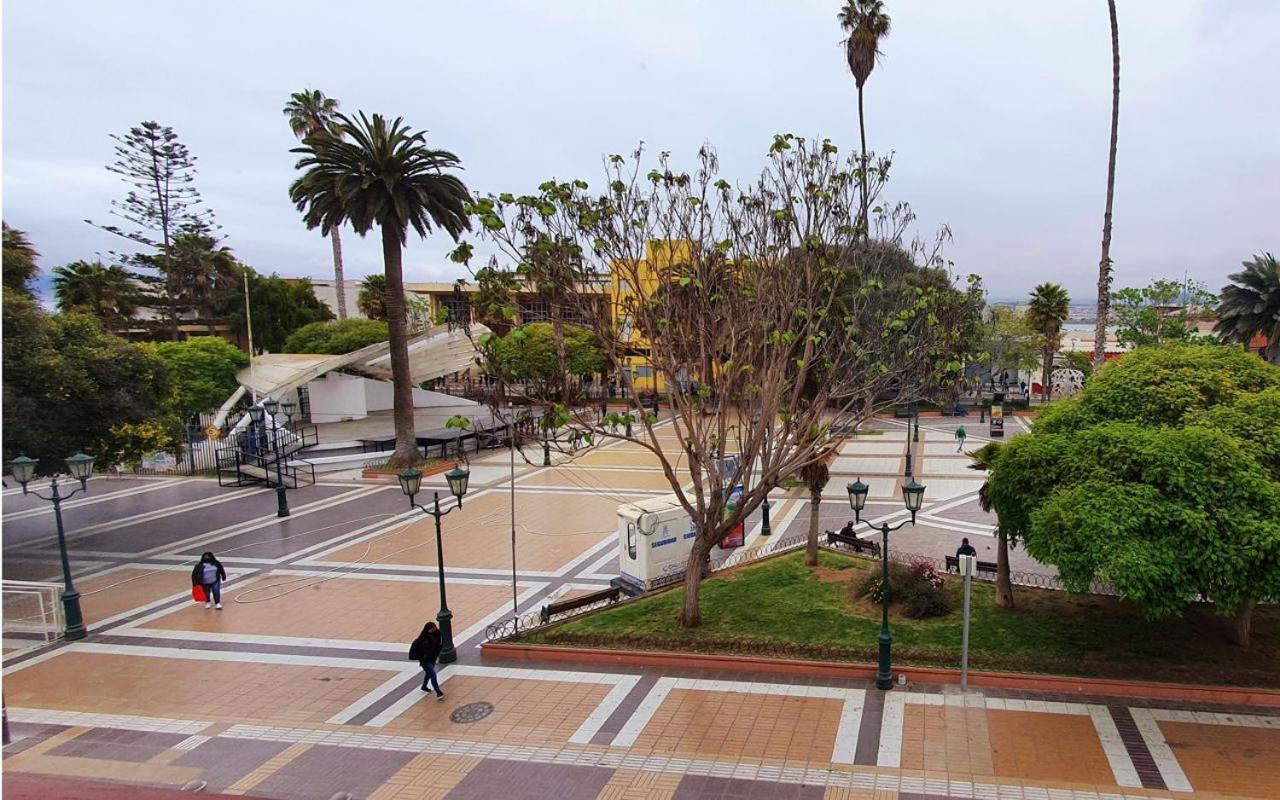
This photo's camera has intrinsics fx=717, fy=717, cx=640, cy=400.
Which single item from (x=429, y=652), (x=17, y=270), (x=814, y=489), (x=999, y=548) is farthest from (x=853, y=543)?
(x=17, y=270)

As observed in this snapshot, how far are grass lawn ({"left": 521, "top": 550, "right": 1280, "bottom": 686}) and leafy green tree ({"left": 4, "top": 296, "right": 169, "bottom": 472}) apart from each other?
13596 millimetres

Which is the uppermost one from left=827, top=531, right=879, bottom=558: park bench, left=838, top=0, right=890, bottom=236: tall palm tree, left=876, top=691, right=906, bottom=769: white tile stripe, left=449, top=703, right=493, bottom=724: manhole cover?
left=838, top=0, right=890, bottom=236: tall palm tree

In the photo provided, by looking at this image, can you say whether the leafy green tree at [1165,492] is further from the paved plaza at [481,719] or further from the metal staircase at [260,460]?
the metal staircase at [260,460]

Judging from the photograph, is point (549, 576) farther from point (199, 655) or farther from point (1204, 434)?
point (1204, 434)

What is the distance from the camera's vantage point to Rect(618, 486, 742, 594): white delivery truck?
1652 cm

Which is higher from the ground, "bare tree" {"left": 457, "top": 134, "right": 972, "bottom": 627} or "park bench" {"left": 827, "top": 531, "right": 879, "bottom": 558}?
"bare tree" {"left": 457, "top": 134, "right": 972, "bottom": 627}

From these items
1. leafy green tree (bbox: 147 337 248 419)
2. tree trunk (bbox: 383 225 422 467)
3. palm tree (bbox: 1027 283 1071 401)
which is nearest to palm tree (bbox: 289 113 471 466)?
tree trunk (bbox: 383 225 422 467)

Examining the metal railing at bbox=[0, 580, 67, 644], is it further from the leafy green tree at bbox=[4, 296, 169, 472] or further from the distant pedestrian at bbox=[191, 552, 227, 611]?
the leafy green tree at bbox=[4, 296, 169, 472]

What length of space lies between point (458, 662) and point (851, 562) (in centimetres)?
935

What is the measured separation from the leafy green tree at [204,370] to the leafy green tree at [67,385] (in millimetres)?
16137

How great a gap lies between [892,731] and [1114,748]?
283 centimetres

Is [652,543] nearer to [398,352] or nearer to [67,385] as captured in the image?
[67,385]

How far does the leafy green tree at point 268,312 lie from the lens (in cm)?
5212

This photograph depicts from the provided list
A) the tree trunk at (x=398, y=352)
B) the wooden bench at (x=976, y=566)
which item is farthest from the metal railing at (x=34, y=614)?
the wooden bench at (x=976, y=566)
